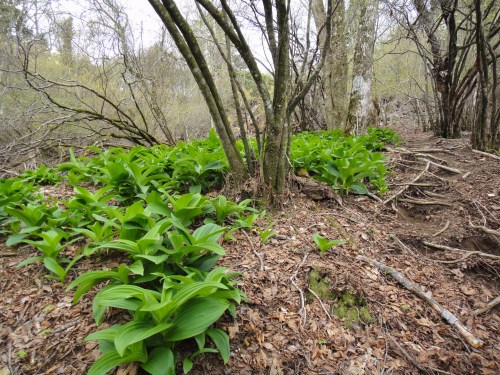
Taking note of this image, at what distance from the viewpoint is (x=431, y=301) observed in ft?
6.90

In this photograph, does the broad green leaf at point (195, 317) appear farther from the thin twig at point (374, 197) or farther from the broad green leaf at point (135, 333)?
the thin twig at point (374, 197)

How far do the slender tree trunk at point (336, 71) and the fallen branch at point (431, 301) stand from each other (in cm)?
584

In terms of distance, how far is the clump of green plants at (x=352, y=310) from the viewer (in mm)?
1937

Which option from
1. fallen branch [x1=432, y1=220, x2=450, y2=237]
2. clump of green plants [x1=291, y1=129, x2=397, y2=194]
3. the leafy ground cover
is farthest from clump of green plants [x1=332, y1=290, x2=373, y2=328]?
clump of green plants [x1=291, y1=129, x2=397, y2=194]

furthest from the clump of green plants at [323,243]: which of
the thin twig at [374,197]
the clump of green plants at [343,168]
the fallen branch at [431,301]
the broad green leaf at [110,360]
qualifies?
the broad green leaf at [110,360]

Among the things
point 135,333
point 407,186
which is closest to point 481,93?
point 407,186

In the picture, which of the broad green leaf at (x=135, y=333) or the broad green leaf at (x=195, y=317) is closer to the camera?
the broad green leaf at (x=135, y=333)

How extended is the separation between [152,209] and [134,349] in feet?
3.85

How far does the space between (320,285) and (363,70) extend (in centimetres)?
631

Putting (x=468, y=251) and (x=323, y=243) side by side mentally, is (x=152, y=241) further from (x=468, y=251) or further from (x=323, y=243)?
(x=468, y=251)

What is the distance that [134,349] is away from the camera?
1334 millimetres

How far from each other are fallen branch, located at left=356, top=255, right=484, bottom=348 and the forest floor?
39 mm

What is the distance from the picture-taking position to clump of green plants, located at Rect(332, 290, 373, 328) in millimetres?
1937

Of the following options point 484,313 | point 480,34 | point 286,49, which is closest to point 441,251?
point 484,313
